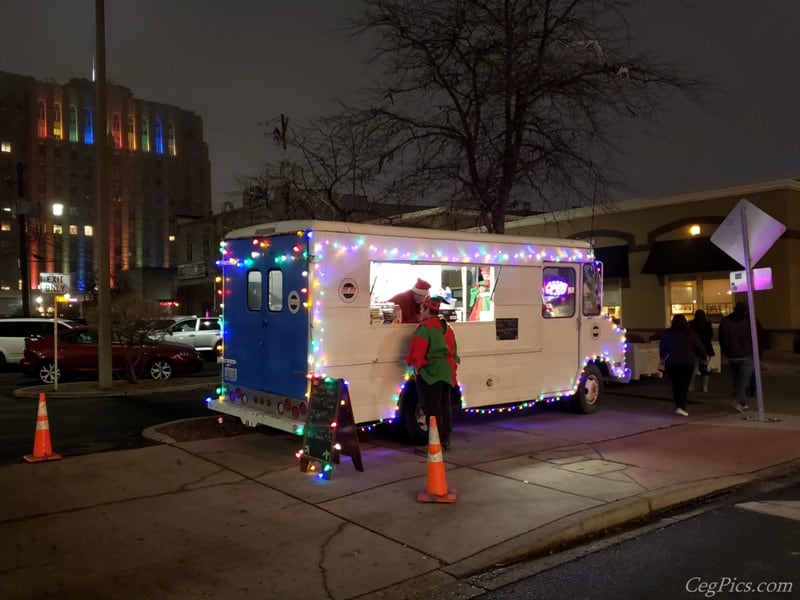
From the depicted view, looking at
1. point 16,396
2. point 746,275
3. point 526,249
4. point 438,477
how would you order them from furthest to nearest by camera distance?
point 16,396 < point 746,275 < point 526,249 < point 438,477

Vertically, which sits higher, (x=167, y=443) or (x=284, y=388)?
(x=284, y=388)

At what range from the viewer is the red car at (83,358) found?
53.2 feet

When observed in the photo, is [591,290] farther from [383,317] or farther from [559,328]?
[383,317]

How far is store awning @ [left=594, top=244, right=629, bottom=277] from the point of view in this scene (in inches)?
977

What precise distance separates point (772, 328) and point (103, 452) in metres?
19.6

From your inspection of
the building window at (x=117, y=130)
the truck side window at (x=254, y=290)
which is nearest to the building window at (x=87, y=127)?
the building window at (x=117, y=130)

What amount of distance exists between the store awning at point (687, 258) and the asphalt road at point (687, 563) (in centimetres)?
1691

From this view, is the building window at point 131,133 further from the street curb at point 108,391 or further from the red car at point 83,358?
the street curb at point 108,391

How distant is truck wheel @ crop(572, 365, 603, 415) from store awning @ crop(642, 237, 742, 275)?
1241cm

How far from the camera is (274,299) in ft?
26.7

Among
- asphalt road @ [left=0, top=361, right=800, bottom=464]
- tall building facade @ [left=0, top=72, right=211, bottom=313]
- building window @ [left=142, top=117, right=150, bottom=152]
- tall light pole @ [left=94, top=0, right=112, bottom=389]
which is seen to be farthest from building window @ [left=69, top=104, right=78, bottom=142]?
tall light pole @ [left=94, top=0, right=112, bottom=389]

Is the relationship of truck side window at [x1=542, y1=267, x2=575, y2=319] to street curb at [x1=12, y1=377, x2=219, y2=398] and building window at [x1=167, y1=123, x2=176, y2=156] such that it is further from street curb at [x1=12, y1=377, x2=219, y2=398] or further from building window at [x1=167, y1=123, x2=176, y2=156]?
building window at [x1=167, y1=123, x2=176, y2=156]

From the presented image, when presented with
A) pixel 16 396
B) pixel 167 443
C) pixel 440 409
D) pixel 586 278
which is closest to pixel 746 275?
pixel 586 278

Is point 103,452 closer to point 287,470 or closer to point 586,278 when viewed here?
point 287,470
